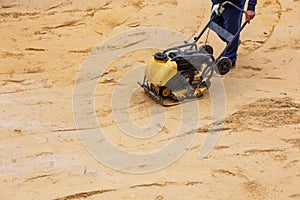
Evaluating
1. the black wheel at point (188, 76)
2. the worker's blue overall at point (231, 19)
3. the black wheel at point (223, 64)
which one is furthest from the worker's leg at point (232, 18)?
the black wheel at point (188, 76)

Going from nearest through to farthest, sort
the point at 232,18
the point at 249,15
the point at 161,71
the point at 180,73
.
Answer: the point at 161,71 < the point at 180,73 < the point at 249,15 < the point at 232,18

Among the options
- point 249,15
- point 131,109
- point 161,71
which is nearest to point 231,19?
point 249,15

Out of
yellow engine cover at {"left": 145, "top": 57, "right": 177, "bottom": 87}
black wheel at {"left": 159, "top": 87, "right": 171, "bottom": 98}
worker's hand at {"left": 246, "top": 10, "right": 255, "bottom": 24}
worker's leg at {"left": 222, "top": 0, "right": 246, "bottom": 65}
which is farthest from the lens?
worker's leg at {"left": 222, "top": 0, "right": 246, "bottom": 65}

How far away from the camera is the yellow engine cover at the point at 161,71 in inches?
214

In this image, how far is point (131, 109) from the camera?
5.52 m

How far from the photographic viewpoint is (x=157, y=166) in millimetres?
4668

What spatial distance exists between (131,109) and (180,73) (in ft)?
2.20

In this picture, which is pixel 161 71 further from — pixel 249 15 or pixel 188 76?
pixel 249 15

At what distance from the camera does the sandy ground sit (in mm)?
4426

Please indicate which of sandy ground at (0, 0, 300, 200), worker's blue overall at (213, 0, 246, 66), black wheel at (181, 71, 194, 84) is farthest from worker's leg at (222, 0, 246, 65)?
black wheel at (181, 71, 194, 84)

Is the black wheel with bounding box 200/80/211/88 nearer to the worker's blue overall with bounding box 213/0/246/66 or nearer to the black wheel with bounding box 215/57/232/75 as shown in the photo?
the black wheel with bounding box 215/57/232/75

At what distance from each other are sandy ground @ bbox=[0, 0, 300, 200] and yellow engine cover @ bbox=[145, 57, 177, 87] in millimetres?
306

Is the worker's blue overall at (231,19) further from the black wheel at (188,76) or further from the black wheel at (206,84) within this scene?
the black wheel at (188,76)

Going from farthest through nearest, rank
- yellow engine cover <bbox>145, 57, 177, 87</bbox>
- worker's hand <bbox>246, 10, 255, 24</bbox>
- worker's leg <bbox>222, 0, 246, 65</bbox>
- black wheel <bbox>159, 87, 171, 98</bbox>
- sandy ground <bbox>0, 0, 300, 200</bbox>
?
worker's leg <bbox>222, 0, 246, 65</bbox>, worker's hand <bbox>246, 10, 255, 24</bbox>, black wheel <bbox>159, 87, 171, 98</bbox>, yellow engine cover <bbox>145, 57, 177, 87</bbox>, sandy ground <bbox>0, 0, 300, 200</bbox>
